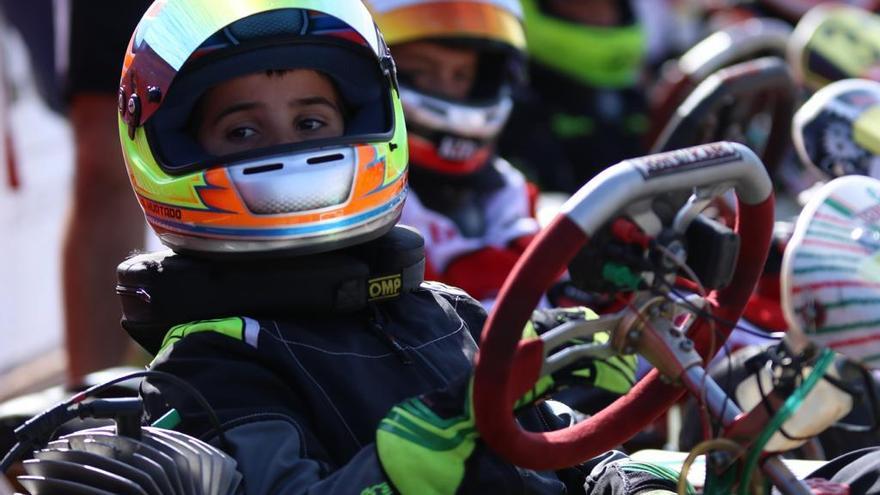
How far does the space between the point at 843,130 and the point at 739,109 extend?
43 cm

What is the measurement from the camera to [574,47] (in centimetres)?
564

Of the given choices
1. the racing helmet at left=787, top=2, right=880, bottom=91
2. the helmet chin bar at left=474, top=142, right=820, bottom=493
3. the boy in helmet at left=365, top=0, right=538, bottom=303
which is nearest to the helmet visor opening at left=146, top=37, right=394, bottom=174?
the helmet chin bar at left=474, top=142, right=820, bottom=493

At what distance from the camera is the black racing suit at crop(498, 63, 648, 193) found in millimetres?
5199

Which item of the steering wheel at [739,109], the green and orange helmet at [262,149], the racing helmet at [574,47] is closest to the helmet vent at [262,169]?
the green and orange helmet at [262,149]

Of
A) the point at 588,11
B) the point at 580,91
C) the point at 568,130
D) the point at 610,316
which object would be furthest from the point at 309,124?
the point at 588,11

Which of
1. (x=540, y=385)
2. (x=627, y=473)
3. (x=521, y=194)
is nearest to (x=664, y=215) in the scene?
(x=540, y=385)

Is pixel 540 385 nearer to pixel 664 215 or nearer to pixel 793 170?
pixel 664 215

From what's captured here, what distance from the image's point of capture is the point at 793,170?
438 centimetres

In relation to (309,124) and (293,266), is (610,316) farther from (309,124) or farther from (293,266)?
(309,124)

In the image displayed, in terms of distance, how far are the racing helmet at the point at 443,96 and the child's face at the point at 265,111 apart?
1.47 m

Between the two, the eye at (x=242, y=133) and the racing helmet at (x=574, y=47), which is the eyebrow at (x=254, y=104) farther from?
the racing helmet at (x=574, y=47)

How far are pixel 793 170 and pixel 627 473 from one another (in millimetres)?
2452

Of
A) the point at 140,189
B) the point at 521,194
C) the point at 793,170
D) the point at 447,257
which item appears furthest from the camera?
the point at 793,170

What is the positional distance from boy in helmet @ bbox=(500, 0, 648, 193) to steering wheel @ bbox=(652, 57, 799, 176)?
1.65m
